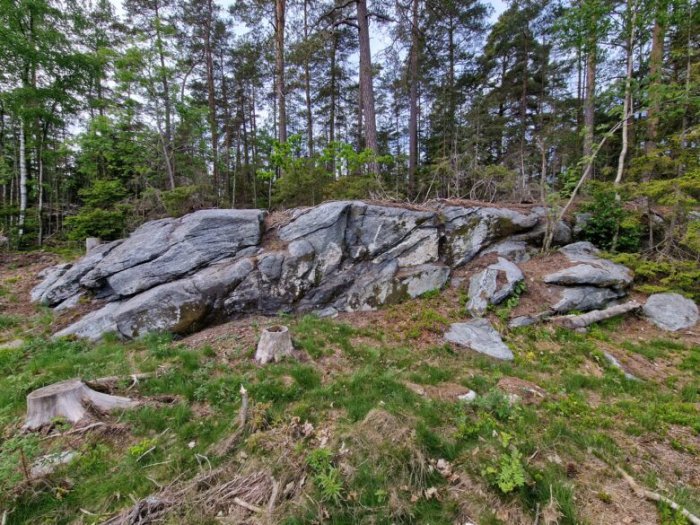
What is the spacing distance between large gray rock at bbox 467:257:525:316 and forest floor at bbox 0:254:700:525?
0.75 metres

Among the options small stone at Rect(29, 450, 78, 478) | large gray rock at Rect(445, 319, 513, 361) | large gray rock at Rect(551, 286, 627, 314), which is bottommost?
small stone at Rect(29, 450, 78, 478)

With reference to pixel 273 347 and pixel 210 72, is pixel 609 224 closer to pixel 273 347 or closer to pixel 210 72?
pixel 273 347

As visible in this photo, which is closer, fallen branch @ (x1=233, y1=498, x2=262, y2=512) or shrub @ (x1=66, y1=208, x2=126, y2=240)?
fallen branch @ (x1=233, y1=498, x2=262, y2=512)

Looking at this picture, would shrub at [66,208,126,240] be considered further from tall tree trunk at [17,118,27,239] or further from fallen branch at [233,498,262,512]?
fallen branch at [233,498,262,512]

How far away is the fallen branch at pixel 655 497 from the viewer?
6.27ft

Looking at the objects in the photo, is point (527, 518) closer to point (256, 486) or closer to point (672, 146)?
point (256, 486)

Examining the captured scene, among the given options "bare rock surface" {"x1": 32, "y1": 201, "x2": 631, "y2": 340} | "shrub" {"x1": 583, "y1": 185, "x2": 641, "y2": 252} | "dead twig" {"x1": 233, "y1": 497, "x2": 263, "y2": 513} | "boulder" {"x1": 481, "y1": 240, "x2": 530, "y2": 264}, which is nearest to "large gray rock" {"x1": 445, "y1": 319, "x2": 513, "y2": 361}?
"bare rock surface" {"x1": 32, "y1": 201, "x2": 631, "y2": 340}

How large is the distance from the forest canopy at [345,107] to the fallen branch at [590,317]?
1.71 meters

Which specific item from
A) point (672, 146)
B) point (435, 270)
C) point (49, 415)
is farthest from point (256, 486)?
point (672, 146)

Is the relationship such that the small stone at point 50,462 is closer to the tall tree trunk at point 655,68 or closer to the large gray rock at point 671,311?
the large gray rock at point 671,311

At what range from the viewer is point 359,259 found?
6.23 metres

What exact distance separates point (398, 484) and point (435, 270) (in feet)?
14.6

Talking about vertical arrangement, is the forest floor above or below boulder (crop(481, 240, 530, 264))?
below

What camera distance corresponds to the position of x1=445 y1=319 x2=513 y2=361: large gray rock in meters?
4.33
